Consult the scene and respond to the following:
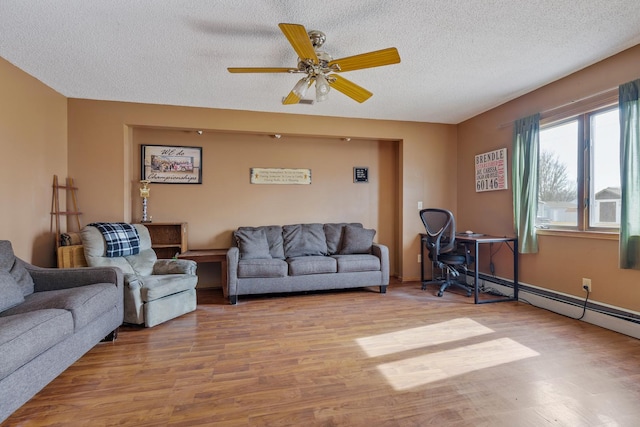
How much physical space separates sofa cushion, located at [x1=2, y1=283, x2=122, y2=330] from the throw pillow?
5.25ft

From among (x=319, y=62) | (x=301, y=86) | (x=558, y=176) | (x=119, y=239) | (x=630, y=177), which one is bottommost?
(x=119, y=239)

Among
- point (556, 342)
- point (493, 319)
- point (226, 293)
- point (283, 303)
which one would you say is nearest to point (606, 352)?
point (556, 342)

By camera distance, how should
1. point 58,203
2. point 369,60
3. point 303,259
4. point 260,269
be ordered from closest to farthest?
point 369,60 < point 58,203 < point 260,269 < point 303,259

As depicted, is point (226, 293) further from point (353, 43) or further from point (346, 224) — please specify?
point (353, 43)

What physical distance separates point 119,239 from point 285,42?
8.52 ft

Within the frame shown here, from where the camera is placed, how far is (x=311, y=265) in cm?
366

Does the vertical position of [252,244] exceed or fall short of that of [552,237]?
it falls short

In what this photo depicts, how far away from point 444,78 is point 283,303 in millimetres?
3080

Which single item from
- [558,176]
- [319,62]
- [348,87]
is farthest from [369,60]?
[558,176]

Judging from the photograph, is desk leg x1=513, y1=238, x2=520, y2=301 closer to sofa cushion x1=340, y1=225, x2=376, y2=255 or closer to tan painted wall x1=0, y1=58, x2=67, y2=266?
sofa cushion x1=340, y1=225, x2=376, y2=255

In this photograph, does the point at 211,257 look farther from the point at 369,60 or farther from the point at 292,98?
the point at 369,60

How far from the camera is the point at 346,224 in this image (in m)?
4.44

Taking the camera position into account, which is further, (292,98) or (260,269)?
(260,269)

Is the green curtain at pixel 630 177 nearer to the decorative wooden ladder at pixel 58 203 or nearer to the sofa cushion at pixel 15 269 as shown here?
the sofa cushion at pixel 15 269
